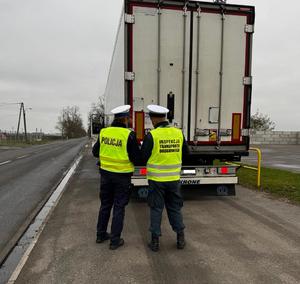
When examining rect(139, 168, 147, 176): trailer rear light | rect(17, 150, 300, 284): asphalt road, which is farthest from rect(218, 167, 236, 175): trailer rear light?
rect(139, 168, 147, 176): trailer rear light

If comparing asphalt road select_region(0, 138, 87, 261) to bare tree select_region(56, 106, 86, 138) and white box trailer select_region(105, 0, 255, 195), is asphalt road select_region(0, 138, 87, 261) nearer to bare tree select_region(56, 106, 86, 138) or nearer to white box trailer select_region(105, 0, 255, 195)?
white box trailer select_region(105, 0, 255, 195)

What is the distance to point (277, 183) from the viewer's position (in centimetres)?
891

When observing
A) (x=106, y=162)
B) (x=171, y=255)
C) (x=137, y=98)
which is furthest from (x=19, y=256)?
(x=137, y=98)

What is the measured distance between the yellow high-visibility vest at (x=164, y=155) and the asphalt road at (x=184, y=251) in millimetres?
950

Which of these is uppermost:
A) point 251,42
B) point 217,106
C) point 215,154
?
point 251,42

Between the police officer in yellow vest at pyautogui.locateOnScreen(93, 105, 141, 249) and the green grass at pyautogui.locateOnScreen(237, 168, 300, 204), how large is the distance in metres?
4.46

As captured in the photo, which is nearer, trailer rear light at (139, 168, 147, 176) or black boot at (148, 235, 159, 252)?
black boot at (148, 235, 159, 252)

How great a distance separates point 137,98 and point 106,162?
2056 mm

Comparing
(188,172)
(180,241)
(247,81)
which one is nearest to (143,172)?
(188,172)

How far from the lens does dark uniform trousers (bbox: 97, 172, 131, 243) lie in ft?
13.6

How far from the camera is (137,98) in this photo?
235 inches

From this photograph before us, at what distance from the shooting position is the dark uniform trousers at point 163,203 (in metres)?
4.09

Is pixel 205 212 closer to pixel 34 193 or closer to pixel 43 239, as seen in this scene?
pixel 43 239

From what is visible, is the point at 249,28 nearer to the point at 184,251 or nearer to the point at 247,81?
the point at 247,81
